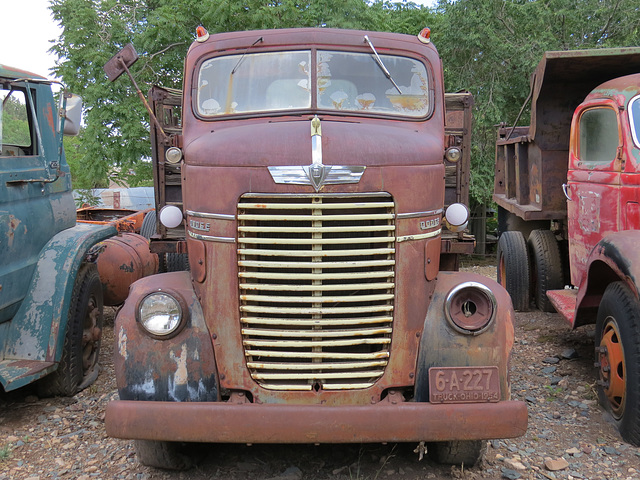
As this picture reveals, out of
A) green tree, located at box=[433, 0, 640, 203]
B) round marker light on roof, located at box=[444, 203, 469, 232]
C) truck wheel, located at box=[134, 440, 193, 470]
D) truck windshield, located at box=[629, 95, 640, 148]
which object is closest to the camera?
truck wheel, located at box=[134, 440, 193, 470]

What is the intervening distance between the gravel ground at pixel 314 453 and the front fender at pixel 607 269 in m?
0.64

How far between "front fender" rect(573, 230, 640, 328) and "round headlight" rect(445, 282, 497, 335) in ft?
3.83

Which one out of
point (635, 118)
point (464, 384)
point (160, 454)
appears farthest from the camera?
point (635, 118)

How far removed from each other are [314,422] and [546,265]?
4520 mm

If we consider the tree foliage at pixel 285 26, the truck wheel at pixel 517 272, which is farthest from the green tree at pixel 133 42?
the truck wheel at pixel 517 272

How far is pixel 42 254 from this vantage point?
4699 mm

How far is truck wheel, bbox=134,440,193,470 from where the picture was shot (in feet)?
11.2

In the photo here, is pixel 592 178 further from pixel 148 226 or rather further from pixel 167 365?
pixel 148 226

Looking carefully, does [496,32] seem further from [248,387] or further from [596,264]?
[248,387]

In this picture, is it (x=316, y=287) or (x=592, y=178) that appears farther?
(x=592, y=178)

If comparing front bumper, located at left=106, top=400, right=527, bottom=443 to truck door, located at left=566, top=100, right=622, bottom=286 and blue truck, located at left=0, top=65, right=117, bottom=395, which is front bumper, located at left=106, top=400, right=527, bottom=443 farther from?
truck door, located at left=566, top=100, right=622, bottom=286

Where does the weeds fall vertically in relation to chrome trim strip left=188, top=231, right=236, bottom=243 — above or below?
below

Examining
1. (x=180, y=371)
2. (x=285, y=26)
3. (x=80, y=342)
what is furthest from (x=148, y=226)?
(x=180, y=371)

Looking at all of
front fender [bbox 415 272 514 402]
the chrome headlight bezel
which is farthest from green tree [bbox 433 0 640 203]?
the chrome headlight bezel
